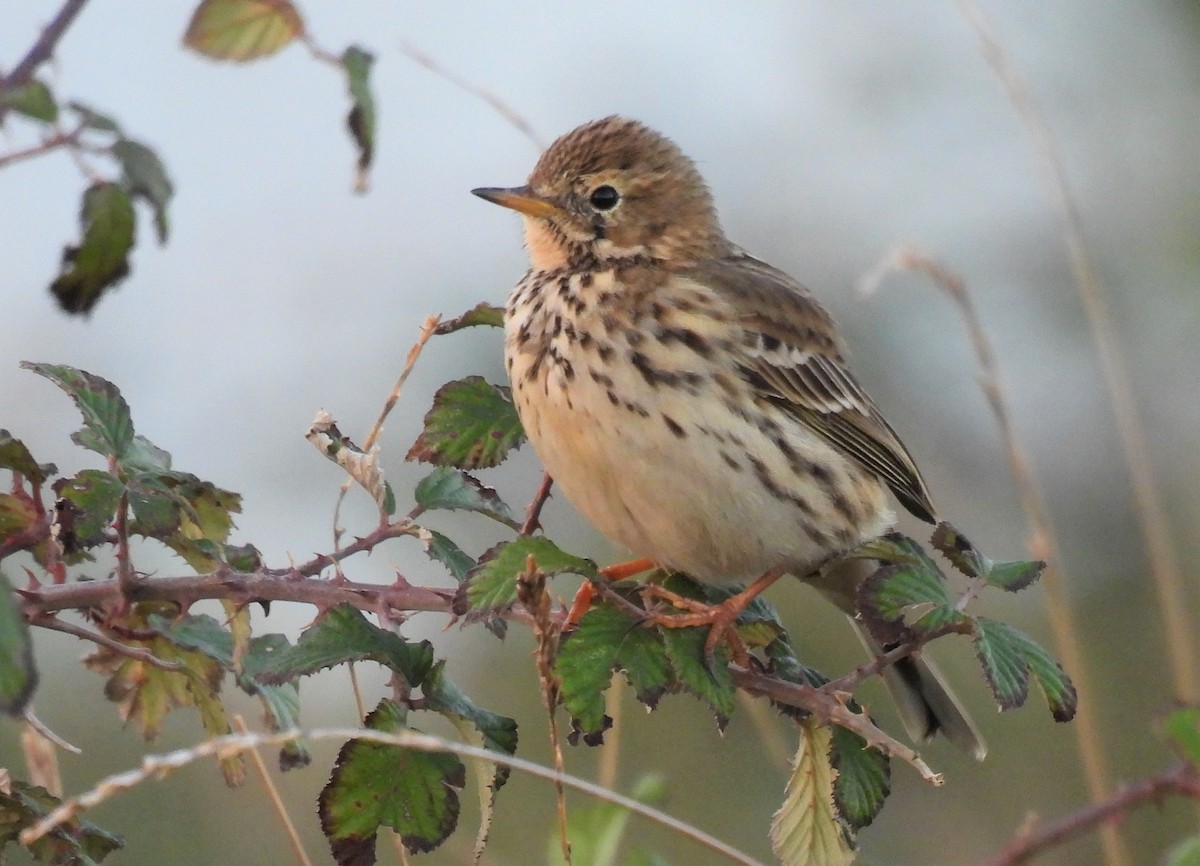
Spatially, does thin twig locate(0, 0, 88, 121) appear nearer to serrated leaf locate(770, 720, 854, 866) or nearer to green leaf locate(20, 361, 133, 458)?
green leaf locate(20, 361, 133, 458)

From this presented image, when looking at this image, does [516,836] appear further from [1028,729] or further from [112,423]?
[112,423]

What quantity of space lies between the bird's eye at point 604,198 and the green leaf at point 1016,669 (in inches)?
67.3

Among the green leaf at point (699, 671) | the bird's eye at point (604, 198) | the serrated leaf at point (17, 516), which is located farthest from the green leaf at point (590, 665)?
the bird's eye at point (604, 198)

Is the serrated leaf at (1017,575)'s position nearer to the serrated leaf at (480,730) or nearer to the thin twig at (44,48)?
the serrated leaf at (480,730)

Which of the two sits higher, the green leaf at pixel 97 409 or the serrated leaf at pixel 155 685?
the green leaf at pixel 97 409

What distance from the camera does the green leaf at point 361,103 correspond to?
1724 millimetres

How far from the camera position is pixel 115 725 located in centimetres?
764

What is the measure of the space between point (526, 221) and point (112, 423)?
1538 millimetres

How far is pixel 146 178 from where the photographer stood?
68.1 inches

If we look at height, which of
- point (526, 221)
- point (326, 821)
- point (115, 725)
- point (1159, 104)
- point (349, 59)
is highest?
point (1159, 104)

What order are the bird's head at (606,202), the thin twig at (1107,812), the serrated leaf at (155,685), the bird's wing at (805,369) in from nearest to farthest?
the thin twig at (1107,812) → the serrated leaf at (155,685) → the bird's wing at (805,369) → the bird's head at (606,202)

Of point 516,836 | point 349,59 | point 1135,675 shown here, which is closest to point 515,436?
point 349,59

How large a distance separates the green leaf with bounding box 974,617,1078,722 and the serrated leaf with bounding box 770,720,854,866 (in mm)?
329

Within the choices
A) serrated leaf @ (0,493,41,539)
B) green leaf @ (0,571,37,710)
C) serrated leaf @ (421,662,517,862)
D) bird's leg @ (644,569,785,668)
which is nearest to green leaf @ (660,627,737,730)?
bird's leg @ (644,569,785,668)
